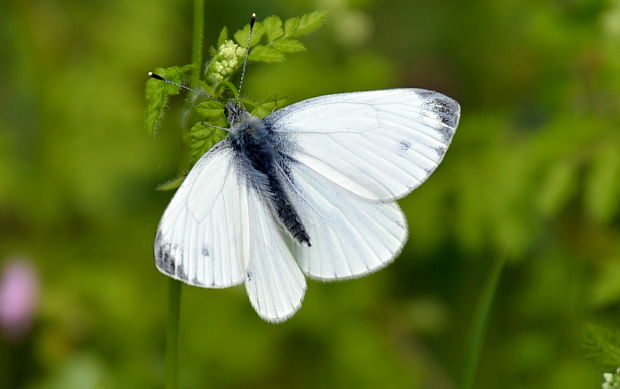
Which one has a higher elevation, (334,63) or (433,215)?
(334,63)

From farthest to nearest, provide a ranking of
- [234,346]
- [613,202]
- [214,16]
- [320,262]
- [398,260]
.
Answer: [214,16]
[398,260]
[234,346]
[613,202]
[320,262]

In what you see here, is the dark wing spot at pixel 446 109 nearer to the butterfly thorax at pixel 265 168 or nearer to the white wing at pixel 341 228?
the white wing at pixel 341 228

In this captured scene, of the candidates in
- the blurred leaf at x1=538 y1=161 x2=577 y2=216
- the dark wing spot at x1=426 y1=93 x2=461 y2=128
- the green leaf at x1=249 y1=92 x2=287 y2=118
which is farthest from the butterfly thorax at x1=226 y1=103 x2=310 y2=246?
the blurred leaf at x1=538 y1=161 x2=577 y2=216

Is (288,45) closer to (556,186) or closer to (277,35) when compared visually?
(277,35)

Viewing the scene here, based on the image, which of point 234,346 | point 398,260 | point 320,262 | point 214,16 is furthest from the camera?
point 214,16

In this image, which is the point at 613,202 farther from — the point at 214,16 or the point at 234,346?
the point at 214,16

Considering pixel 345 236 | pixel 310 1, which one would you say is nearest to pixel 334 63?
pixel 310 1

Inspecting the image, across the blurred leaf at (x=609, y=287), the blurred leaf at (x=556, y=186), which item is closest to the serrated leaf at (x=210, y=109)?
the blurred leaf at (x=609, y=287)

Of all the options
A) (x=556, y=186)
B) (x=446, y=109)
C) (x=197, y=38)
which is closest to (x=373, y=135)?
(x=446, y=109)
